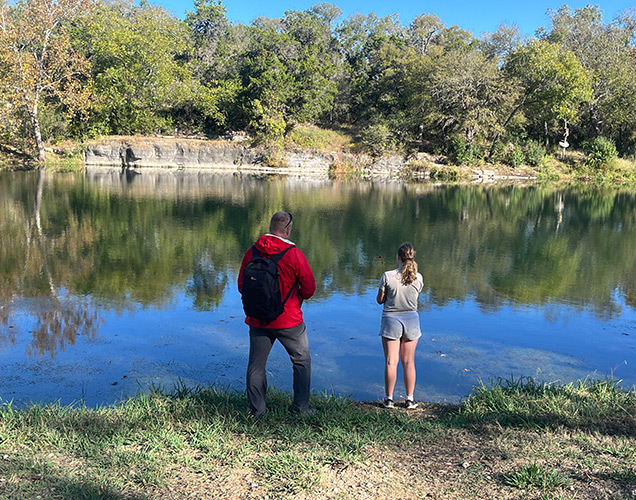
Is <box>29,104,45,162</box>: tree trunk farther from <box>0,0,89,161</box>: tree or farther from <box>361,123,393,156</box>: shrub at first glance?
<box>361,123,393,156</box>: shrub

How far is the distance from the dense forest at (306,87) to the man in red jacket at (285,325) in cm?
3857

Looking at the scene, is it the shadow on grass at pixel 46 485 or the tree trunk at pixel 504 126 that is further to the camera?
the tree trunk at pixel 504 126

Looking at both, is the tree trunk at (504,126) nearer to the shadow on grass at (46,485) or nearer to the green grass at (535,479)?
the green grass at (535,479)

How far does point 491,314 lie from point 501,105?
39600 millimetres

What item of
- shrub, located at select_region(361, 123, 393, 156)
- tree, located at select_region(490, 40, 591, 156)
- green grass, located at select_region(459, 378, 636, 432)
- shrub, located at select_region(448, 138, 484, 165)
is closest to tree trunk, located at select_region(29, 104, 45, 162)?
shrub, located at select_region(361, 123, 393, 156)

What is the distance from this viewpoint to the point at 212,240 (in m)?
14.6

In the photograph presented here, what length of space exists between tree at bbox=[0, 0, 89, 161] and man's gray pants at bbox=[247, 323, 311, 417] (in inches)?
1533

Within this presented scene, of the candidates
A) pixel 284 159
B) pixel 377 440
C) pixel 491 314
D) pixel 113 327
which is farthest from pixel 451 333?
pixel 284 159

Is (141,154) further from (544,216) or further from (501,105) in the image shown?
(544,216)

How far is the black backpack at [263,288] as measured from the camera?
167 inches

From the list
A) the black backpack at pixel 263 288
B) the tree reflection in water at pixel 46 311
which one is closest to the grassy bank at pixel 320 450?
the black backpack at pixel 263 288

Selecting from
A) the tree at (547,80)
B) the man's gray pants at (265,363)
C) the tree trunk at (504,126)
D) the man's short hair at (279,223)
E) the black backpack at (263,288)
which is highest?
the tree at (547,80)

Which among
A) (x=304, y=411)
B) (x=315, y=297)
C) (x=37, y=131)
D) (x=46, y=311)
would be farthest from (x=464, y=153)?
(x=304, y=411)

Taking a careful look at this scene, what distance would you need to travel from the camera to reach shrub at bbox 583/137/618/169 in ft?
151
